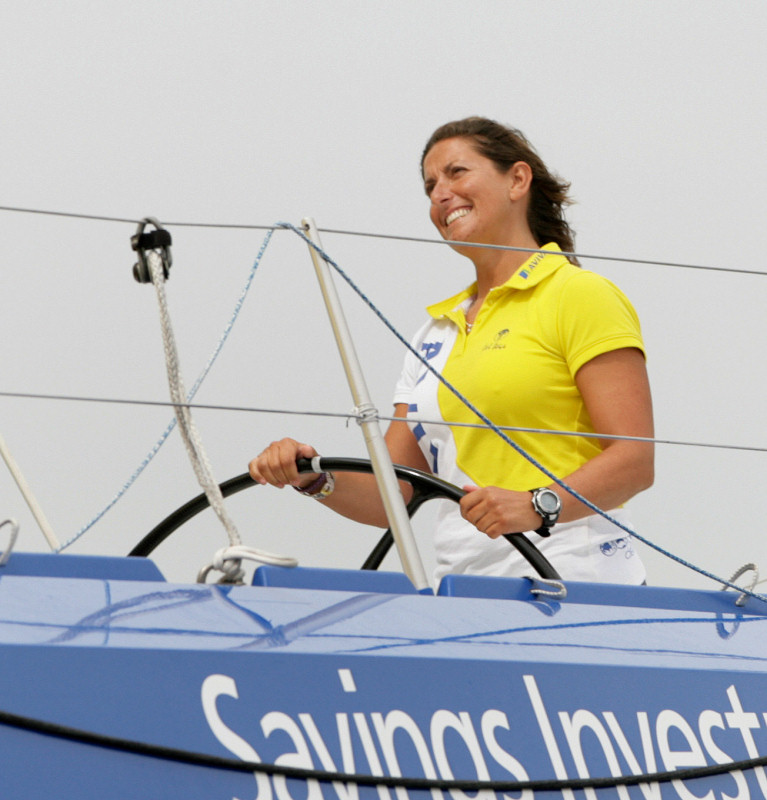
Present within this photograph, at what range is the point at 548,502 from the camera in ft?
4.42

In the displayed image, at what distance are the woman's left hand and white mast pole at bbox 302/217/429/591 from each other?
11cm

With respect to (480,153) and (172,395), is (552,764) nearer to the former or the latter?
(172,395)

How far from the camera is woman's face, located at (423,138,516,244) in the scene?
176 cm

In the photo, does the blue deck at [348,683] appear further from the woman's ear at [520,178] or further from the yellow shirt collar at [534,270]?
the woman's ear at [520,178]

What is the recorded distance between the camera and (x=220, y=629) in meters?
0.91

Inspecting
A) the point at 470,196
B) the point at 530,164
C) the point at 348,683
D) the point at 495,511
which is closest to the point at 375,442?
the point at 495,511

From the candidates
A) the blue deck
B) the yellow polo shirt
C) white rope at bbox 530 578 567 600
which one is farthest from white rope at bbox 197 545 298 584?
the yellow polo shirt

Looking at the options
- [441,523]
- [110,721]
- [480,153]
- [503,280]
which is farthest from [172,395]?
[480,153]

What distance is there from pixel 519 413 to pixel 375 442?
0.38m

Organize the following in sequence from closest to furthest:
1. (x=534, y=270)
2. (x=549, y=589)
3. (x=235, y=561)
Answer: (x=235, y=561)
(x=549, y=589)
(x=534, y=270)

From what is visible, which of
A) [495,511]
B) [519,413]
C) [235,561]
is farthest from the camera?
[519,413]

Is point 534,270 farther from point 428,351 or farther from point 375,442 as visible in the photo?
point 375,442

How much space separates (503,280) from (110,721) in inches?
41.8

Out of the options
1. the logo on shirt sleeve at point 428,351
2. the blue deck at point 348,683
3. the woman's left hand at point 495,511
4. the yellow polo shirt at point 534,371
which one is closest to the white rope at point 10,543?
the blue deck at point 348,683
